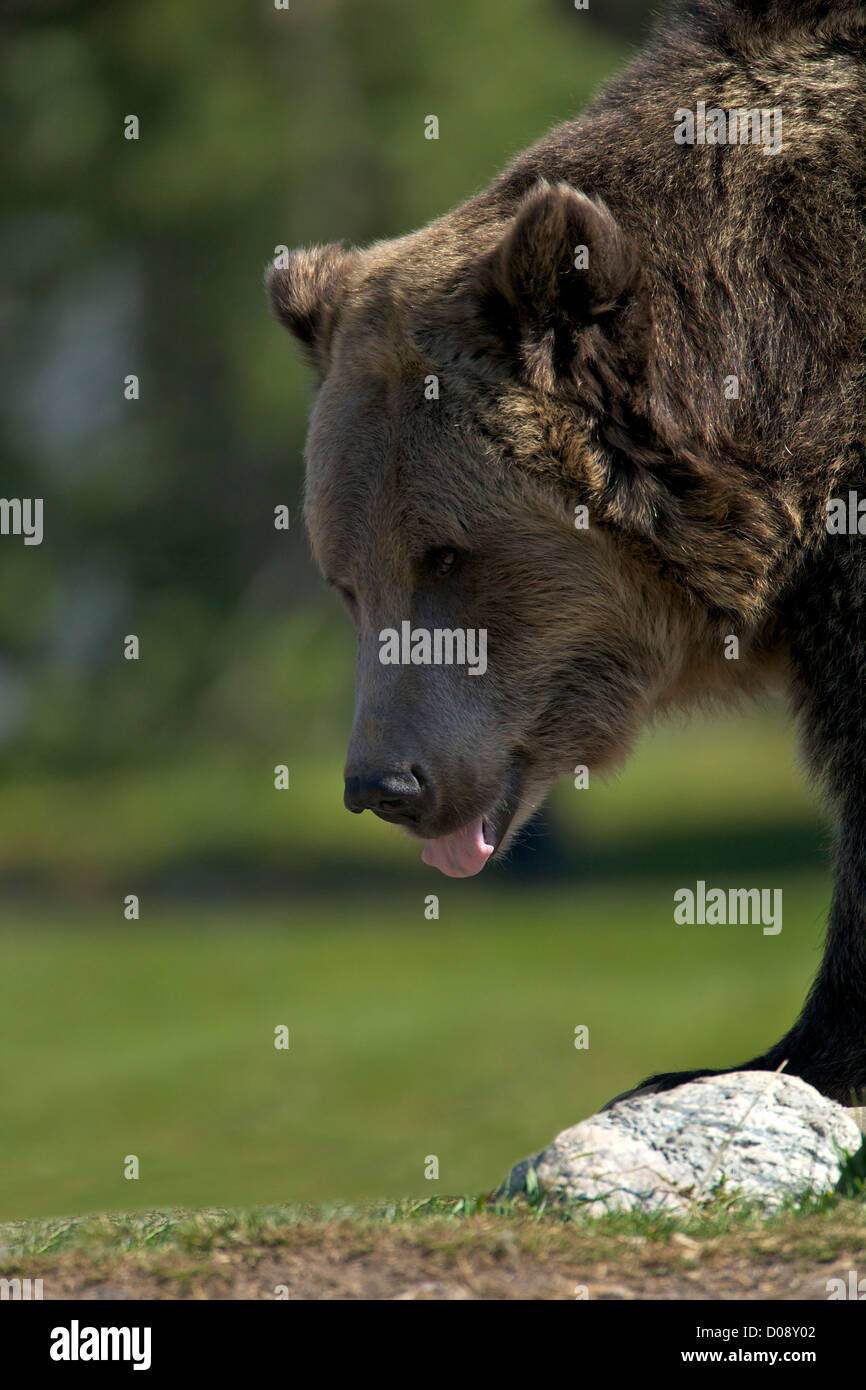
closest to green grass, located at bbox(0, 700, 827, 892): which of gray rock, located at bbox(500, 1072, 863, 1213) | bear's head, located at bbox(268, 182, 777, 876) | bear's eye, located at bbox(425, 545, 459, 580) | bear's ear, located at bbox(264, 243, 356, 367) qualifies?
bear's ear, located at bbox(264, 243, 356, 367)

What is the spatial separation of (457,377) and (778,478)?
103 cm

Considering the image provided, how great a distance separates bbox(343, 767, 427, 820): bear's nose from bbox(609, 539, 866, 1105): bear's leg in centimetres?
111

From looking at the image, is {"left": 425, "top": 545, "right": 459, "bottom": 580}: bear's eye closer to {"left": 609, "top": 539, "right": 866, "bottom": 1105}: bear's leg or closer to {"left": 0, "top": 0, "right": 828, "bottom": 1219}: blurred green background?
{"left": 609, "top": 539, "right": 866, "bottom": 1105}: bear's leg

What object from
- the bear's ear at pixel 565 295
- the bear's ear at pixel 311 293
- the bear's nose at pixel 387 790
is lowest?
the bear's nose at pixel 387 790

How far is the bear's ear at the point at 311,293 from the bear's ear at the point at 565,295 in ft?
2.83

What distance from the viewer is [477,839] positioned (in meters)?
5.31

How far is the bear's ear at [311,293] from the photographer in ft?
18.9

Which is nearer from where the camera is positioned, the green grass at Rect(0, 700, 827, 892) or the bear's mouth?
the bear's mouth

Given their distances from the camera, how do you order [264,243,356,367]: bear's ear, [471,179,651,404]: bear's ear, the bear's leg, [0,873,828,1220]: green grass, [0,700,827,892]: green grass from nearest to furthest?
1. [471,179,651,404]: bear's ear
2. the bear's leg
3. [264,243,356,367]: bear's ear
4. [0,873,828,1220]: green grass
5. [0,700,827,892]: green grass

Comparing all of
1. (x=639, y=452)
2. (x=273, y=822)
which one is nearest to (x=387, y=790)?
(x=639, y=452)

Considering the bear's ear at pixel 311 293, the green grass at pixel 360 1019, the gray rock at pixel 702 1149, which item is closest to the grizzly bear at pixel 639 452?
the gray rock at pixel 702 1149

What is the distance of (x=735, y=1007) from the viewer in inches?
721

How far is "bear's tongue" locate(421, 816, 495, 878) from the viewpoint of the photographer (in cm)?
529

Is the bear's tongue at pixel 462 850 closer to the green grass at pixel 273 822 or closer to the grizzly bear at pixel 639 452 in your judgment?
the grizzly bear at pixel 639 452
